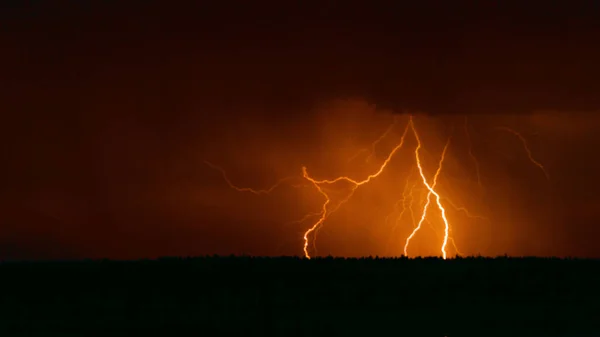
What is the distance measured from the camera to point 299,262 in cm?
2241

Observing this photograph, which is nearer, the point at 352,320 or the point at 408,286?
the point at 352,320

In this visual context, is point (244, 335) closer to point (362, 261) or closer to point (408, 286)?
point (408, 286)

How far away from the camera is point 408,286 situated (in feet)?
65.4

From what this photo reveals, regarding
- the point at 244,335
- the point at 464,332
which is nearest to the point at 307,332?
the point at 244,335

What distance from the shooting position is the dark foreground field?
16062 millimetres

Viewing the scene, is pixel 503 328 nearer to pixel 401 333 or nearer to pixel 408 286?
pixel 401 333

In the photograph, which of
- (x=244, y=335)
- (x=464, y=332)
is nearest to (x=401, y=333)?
(x=464, y=332)

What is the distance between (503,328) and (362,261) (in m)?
6.85

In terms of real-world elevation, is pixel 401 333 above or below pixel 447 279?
below

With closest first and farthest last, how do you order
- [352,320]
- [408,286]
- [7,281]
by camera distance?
[352,320], [408,286], [7,281]

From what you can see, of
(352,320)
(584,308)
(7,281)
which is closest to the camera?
(352,320)

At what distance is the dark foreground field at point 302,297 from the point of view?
52.7 ft

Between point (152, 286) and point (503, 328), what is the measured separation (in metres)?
6.91

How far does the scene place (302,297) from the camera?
19.0 meters
